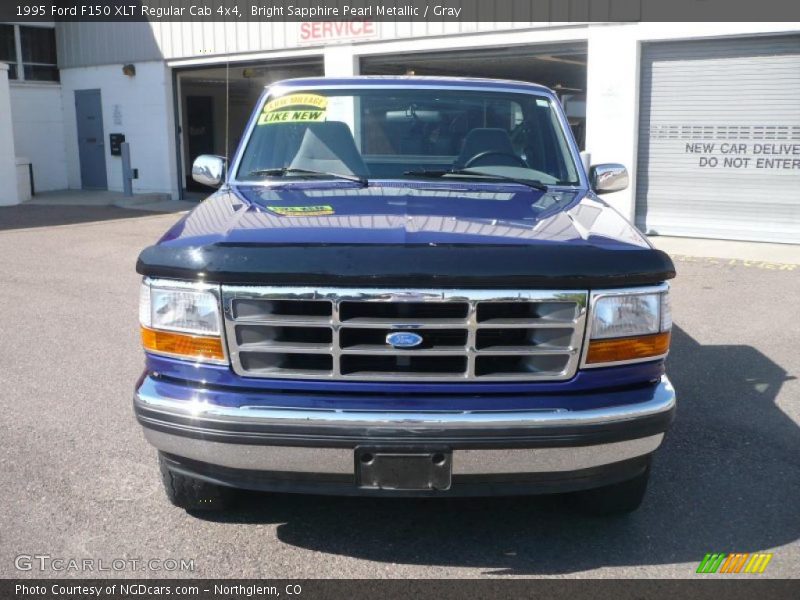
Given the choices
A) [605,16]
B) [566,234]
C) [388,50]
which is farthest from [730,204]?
[566,234]

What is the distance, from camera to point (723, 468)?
404 cm

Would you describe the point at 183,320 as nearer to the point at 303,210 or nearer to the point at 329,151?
the point at 303,210

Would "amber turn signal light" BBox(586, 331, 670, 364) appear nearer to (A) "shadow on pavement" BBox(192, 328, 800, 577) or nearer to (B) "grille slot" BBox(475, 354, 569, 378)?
(B) "grille slot" BBox(475, 354, 569, 378)

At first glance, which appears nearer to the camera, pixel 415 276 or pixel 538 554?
pixel 415 276

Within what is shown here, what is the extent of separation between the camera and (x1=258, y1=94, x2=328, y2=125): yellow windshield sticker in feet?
14.6

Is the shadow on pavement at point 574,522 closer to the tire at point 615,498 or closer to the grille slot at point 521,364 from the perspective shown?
the tire at point 615,498

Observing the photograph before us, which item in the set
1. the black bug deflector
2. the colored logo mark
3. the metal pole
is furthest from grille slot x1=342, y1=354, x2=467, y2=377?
the metal pole

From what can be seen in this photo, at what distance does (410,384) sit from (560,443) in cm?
55

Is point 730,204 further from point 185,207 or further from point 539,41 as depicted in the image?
point 185,207

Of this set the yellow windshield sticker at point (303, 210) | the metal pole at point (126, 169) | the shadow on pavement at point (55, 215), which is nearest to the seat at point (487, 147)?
the yellow windshield sticker at point (303, 210)

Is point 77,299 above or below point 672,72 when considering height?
below

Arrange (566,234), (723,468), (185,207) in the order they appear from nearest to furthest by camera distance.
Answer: (566,234)
(723,468)
(185,207)
